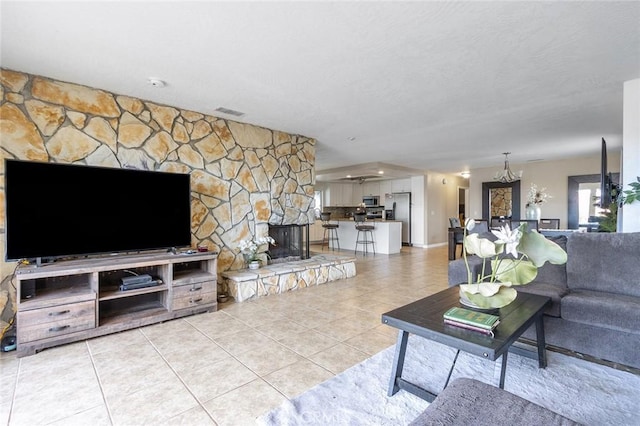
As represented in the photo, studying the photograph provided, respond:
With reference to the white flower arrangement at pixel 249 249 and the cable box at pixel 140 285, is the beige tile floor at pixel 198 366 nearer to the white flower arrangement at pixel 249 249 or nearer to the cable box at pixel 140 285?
the cable box at pixel 140 285

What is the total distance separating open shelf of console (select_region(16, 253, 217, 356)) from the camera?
2.55 m

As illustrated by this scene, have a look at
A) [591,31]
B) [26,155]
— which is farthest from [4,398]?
[591,31]

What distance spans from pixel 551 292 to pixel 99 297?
399 centimetres

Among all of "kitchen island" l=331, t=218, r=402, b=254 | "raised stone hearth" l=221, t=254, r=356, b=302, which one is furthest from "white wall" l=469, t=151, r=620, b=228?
"raised stone hearth" l=221, t=254, r=356, b=302

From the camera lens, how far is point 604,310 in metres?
2.27

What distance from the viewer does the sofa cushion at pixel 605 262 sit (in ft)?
8.45

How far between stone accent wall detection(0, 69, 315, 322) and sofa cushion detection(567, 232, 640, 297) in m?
3.65

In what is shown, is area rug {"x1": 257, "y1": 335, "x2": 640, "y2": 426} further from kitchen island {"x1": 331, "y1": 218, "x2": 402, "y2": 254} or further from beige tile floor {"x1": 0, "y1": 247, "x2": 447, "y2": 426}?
kitchen island {"x1": 331, "y1": 218, "x2": 402, "y2": 254}

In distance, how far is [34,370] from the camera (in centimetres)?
229

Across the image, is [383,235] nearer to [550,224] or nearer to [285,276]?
[550,224]

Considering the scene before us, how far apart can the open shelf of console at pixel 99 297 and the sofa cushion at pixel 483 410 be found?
9.41 feet

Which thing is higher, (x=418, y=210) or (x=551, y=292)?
(x=418, y=210)

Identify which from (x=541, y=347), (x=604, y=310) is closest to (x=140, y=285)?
(x=541, y=347)

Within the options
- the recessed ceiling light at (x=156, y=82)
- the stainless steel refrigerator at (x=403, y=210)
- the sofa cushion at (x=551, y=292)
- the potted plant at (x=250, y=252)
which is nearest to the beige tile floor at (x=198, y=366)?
the potted plant at (x=250, y=252)
